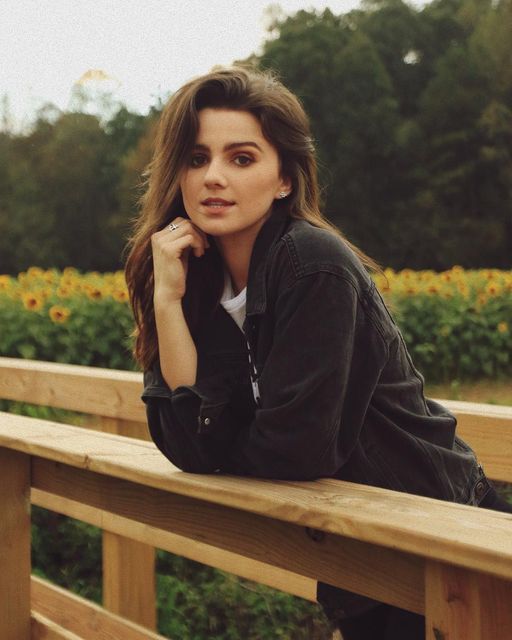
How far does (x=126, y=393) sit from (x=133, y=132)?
108 feet

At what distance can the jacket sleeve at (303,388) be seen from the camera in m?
1.52

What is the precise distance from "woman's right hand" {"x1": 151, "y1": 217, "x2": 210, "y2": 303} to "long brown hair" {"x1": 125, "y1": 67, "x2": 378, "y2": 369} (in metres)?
0.04

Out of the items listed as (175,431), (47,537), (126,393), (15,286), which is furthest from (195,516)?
(15,286)

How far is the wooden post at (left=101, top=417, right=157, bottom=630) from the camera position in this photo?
297 cm

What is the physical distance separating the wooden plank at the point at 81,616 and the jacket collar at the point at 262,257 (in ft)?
2.49

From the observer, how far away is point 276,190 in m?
1.84

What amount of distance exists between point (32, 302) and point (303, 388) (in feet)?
13.6

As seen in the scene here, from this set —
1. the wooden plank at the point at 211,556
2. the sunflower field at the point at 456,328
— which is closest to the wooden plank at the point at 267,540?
the wooden plank at the point at 211,556

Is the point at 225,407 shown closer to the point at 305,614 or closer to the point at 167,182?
the point at 167,182

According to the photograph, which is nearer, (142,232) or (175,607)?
(142,232)

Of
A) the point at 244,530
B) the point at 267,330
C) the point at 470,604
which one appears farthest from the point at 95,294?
the point at 470,604

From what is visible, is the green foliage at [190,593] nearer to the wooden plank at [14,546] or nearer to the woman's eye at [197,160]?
the wooden plank at [14,546]

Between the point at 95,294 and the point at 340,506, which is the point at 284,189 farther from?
the point at 95,294

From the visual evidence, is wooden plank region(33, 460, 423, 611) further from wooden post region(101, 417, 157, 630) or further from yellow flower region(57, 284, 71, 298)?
yellow flower region(57, 284, 71, 298)
